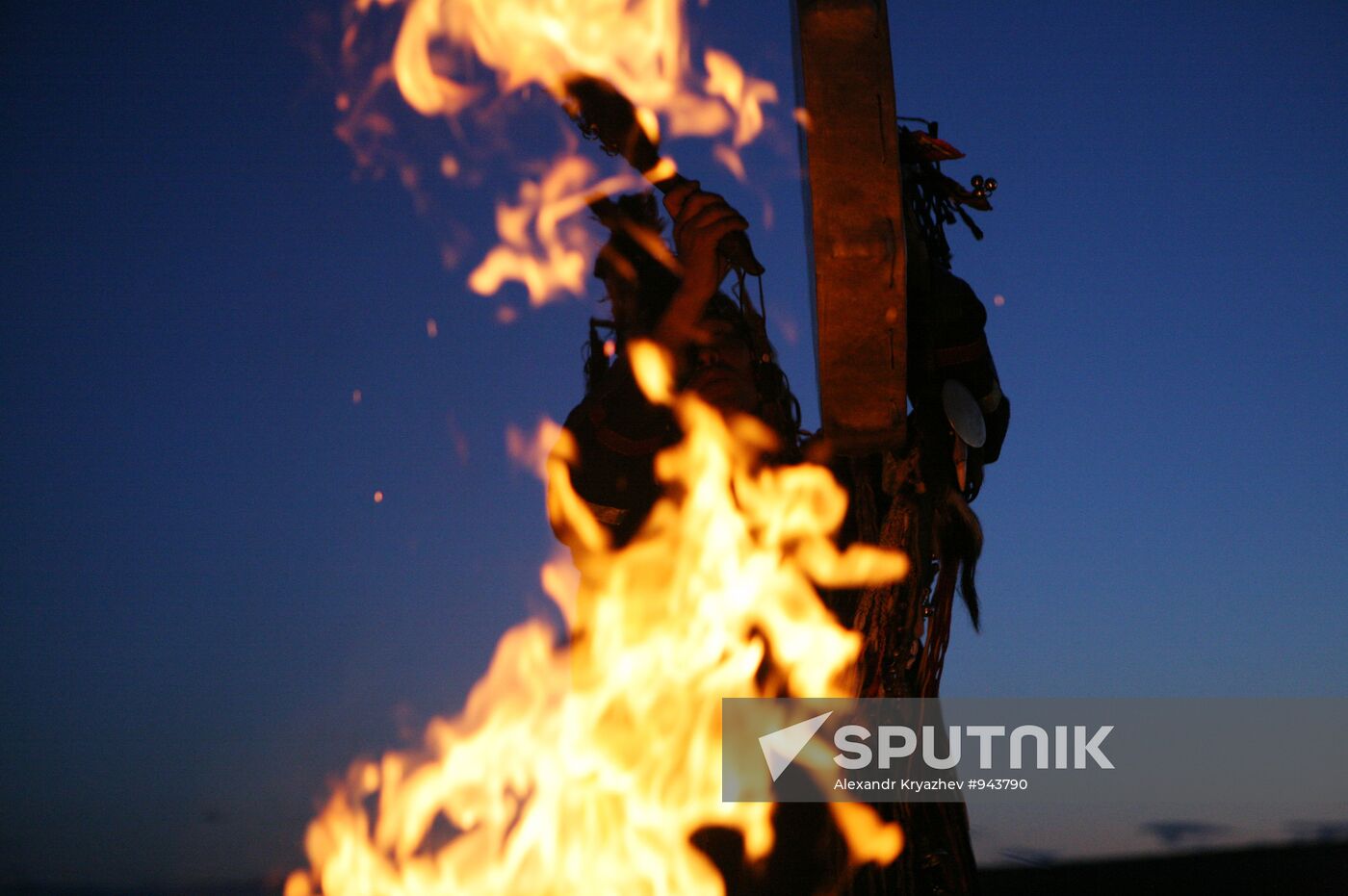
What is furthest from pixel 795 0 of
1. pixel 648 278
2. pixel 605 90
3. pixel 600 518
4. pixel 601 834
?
pixel 601 834

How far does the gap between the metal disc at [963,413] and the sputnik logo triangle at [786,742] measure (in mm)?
1023

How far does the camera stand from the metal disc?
3092mm

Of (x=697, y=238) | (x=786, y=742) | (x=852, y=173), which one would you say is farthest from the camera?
(x=786, y=742)

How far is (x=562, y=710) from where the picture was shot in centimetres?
397

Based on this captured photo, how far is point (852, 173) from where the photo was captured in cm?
258

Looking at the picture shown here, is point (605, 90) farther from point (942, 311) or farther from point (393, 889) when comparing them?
point (393, 889)

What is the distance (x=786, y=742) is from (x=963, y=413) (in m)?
1.31

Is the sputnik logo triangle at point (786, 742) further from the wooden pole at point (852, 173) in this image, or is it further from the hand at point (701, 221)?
the hand at point (701, 221)

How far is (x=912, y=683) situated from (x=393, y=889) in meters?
2.19

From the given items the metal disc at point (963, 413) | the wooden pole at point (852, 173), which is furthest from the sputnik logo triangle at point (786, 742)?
the wooden pole at point (852, 173)

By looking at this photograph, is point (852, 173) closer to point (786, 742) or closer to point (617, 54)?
point (617, 54)

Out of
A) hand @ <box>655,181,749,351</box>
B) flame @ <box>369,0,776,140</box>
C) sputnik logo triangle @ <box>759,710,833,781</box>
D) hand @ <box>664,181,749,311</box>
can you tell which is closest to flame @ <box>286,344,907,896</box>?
sputnik logo triangle @ <box>759,710,833,781</box>

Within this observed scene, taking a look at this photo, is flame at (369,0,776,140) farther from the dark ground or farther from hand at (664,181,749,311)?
the dark ground

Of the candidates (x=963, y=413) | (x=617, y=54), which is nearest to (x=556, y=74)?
(x=617, y=54)
